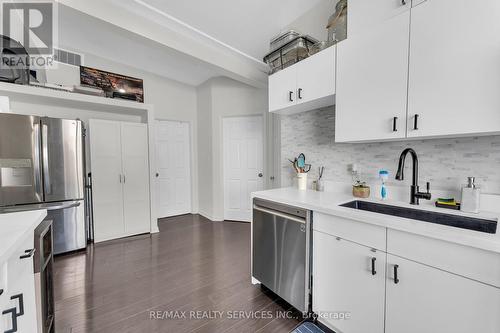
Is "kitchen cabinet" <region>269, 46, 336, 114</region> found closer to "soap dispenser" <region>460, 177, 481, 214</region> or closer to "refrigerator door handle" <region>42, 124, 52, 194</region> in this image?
"soap dispenser" <region>460, 177, 481, 214</region>

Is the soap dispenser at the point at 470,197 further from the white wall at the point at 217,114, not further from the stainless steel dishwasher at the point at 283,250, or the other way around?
the white wall at the point at 217,114

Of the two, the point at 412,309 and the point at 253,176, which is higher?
the point at 253,176

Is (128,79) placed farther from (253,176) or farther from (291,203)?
(291,203)

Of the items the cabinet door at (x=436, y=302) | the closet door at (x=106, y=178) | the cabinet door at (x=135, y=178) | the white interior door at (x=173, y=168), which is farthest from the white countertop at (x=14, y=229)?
the white interior door at (x=173, y=168)

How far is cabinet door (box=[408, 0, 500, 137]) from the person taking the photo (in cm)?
104

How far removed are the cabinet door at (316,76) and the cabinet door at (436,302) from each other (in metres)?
1.32

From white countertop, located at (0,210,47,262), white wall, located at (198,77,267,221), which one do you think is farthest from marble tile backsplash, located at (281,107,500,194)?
white countertop, located at (0,210,47,262)

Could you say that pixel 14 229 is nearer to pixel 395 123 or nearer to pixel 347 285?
pixel 347 285

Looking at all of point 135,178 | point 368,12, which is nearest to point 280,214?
point 368,12

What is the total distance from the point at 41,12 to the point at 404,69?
367cm

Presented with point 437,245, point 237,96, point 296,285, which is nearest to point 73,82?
point 237,96

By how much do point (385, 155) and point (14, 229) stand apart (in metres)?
2.31

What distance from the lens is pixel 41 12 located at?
7.74 feet

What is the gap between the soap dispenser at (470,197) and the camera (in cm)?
123
